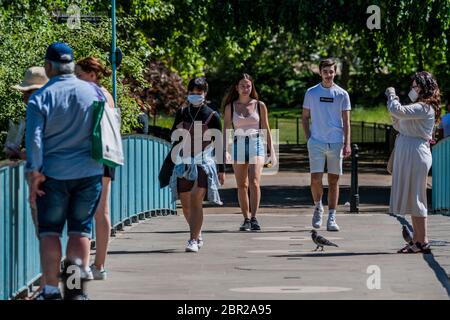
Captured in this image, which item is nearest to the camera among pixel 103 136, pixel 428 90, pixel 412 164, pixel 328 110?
pixel 103 136

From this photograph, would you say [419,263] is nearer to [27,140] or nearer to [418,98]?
[418,98]

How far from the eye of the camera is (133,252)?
1386cm

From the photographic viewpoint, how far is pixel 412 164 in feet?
43.5

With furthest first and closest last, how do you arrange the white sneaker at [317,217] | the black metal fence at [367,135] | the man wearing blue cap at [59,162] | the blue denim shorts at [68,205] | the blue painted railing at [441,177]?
1. the black metal fence at [367,135]
2. the blue painted railing at [441,177]
3. the white sneaker at [317,217]
4. the blue denim shorts at [68,205]
5. the man wearing blue cap at [59,162]

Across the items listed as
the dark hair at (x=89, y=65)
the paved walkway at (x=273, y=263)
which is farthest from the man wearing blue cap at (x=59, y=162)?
the dark hair at (x=89, y=65)

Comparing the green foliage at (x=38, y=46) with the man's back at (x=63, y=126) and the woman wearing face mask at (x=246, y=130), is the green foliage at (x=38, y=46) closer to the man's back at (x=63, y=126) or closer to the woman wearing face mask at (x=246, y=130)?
the woman wearing face mask at (x=246, y=130)

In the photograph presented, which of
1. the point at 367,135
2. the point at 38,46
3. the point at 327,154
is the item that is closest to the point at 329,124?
the point at 327,154

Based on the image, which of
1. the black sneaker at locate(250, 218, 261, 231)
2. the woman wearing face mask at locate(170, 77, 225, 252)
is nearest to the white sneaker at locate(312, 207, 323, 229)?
the black sneaker at locate(250, 218, 261, 231)

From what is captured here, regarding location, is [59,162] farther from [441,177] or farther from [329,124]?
[441,177]

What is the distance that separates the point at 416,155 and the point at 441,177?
256 inches

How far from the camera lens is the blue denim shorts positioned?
384 inches

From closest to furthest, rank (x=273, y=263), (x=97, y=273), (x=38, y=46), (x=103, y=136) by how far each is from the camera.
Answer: (x=103, y=136)
(x=97, y=273)
(x=273, y=263)
(x=38, y=46)

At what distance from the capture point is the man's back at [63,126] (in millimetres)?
9656

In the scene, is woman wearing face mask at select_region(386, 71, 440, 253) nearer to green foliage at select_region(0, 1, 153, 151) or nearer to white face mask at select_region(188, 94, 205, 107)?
white face mask at select_region(188, 94, 205, 107)
